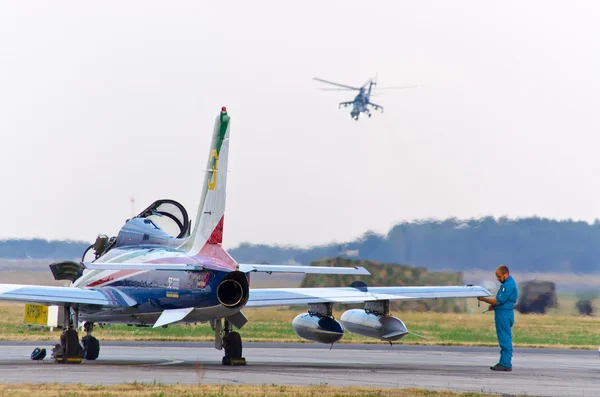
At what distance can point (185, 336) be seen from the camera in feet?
110

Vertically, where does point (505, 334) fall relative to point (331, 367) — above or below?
above

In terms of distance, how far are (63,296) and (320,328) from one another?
591 centimetres

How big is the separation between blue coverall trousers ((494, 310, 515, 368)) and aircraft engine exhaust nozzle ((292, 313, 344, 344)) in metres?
3.85

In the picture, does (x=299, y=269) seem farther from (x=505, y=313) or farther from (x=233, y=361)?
(x=505, y=313)

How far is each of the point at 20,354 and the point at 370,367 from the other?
9.06 meters

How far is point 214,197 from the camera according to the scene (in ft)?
69.9

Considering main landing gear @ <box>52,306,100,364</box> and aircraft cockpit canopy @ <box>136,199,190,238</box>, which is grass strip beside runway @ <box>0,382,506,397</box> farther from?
aircraft cockpit canopy @ <box>136,199,190,238</box>

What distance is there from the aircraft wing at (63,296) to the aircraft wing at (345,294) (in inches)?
115

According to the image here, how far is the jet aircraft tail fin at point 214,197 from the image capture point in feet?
68.9

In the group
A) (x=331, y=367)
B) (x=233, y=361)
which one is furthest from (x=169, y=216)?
(x=331, y=367)

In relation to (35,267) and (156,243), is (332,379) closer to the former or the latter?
(156,243)

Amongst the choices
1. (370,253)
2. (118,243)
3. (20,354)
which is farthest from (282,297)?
(370,253)

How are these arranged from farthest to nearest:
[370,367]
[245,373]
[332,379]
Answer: [370,367]
[245,373]
[332,379]

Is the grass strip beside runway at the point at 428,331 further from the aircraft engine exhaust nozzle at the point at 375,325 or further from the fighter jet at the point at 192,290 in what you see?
the fighter jet at the point at 192,290
